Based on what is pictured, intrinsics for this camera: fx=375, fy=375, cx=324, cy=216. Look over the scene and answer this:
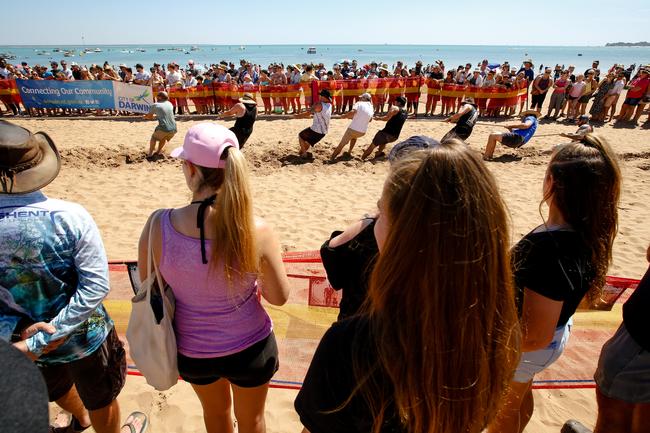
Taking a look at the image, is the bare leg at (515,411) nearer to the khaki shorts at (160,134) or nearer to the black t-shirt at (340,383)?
the black t-shirt at (340,383)

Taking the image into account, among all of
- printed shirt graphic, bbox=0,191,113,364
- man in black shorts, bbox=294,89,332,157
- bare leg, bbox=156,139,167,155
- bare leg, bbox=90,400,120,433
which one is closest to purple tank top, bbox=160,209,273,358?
printed shirt graphic, bbox=0,191,113,364

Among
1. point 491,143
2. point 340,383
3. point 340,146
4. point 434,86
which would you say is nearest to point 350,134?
point 340,146

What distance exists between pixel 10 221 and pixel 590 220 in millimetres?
2498

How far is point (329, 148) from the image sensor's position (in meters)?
9.64

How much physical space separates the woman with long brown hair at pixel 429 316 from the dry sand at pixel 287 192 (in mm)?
1924

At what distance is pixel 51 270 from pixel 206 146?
91cm

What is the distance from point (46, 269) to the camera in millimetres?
1688

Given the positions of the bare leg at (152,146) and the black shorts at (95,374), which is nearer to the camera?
the black shorts at (95,374)

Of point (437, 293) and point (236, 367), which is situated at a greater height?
point (437, 293)

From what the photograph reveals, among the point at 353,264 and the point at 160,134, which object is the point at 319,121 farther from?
the point at 353,264

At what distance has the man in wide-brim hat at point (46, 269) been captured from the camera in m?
1.60

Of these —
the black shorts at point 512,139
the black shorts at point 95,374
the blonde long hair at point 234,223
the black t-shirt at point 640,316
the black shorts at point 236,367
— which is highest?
the blonde long hair at point 234,223

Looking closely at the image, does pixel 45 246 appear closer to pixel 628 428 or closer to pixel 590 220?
pixel 590 220

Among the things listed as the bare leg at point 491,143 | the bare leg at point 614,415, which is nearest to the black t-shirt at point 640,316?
the bare leg at point 614,415
